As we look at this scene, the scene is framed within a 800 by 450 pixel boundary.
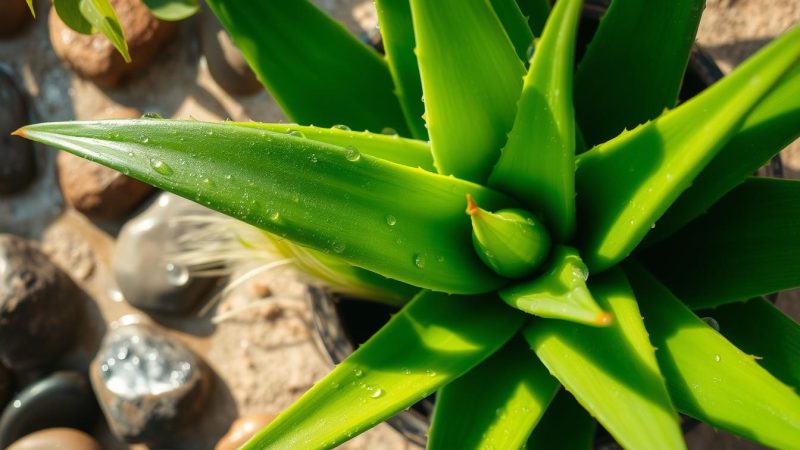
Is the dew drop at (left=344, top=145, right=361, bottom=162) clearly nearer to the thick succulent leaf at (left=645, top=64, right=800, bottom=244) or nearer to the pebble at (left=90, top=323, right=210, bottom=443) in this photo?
the thick succulent leaf at (left=645, top=64, right=800, bottom=244)

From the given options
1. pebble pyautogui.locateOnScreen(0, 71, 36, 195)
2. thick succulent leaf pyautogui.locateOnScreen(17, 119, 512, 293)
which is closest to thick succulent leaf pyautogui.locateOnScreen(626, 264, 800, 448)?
thick succulent leaf pyautogui.locateOnScreen(17, 119, 512, 293)

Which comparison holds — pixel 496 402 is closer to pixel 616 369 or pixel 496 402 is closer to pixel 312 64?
pixel 616 369

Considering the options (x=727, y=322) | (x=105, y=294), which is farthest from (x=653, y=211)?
(x=105, y=294)

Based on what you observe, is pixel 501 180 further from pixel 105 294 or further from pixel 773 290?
pixel 105 294

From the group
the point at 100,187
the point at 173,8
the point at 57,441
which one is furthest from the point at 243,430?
the point at 173,8

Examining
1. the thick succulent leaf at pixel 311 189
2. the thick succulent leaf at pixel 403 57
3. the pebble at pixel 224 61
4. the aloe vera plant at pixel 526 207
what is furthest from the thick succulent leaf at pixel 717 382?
the pebble at pixel 224 61

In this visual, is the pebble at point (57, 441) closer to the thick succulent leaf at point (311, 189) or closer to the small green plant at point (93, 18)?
the small green plant at point (93, 18)
